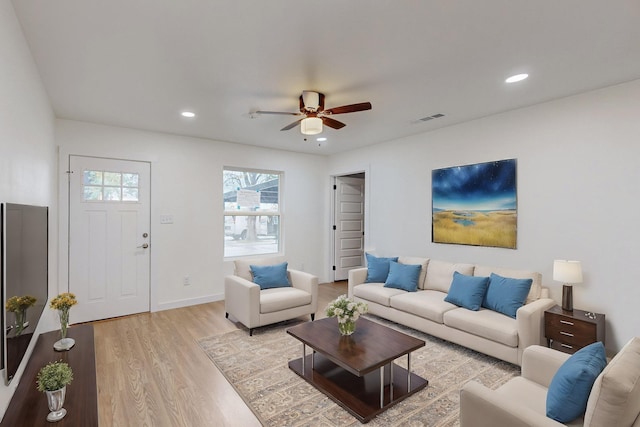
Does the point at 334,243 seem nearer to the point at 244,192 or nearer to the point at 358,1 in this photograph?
the point at 244,192

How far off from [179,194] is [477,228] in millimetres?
4142

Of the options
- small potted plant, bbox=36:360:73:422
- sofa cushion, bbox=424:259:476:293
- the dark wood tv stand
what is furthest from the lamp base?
small potted plant, bbox=36:360:73:422

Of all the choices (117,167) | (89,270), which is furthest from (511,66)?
(89,270)

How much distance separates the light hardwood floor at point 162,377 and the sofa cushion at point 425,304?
2.00 meters

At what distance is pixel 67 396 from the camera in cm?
172

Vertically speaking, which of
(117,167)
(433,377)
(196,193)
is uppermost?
(117,167)

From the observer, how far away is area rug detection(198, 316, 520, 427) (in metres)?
2.17

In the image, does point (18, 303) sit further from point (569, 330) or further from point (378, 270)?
point (569, 330)

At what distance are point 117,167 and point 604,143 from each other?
18.1 ft

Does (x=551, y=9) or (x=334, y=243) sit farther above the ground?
(x=551, y=9)

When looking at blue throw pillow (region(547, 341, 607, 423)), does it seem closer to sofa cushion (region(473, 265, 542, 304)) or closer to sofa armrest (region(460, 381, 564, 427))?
sofa armrest (region(460, 381, 564, 427))

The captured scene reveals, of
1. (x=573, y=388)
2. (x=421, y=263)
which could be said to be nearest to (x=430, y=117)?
(x=421, y=263)

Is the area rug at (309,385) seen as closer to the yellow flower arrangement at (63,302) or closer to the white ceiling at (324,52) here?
the yellow flower arrangement at (63,302)

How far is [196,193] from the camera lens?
488 centimetres
